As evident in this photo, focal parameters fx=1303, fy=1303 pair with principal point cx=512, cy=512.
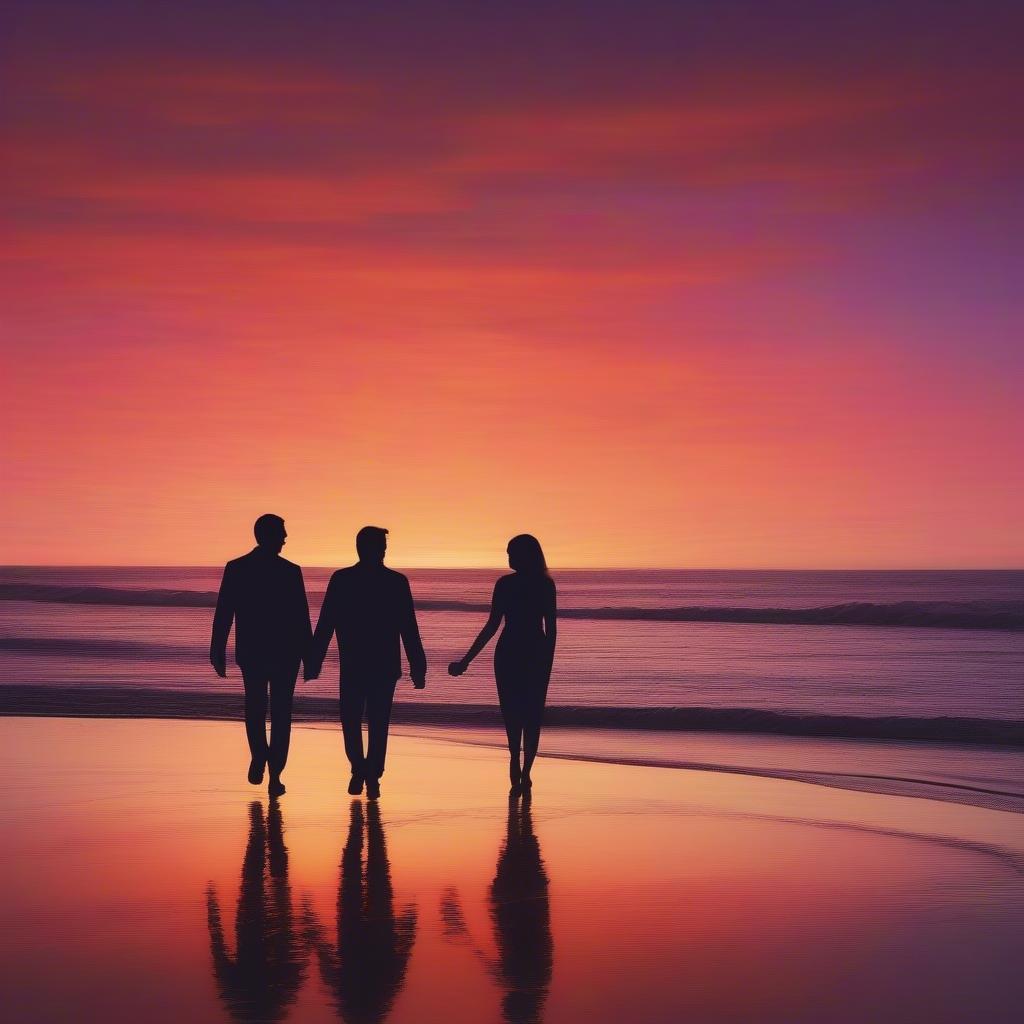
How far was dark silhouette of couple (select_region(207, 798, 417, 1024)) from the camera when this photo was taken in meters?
4.82

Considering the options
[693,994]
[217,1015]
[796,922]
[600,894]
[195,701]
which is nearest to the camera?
[217,1015]

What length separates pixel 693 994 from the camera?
16.3 feet

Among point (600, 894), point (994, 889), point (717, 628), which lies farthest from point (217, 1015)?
point (717, 628)

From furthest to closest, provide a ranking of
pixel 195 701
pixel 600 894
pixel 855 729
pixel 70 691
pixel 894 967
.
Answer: pixel 70 691 < pixel 195 701 < pixel 855 729 < pixel 600 894 < pixel 894 967

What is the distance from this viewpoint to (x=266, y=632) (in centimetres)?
955

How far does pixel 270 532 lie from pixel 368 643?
43.3 inches

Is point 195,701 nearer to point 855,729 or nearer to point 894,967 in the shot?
point 855,729

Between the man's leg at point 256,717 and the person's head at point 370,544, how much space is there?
1.14m

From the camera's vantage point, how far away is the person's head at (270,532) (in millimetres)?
9695

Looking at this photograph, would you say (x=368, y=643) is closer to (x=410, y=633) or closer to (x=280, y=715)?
(x=410, y=633)

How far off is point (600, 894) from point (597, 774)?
4416 mm

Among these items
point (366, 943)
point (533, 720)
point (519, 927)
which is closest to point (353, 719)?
point (533, 720)

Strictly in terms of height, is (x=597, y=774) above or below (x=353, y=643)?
below

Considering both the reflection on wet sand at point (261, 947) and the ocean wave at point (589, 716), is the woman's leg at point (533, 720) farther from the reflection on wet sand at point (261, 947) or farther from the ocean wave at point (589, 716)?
the ocean wave at point (589, 716)
